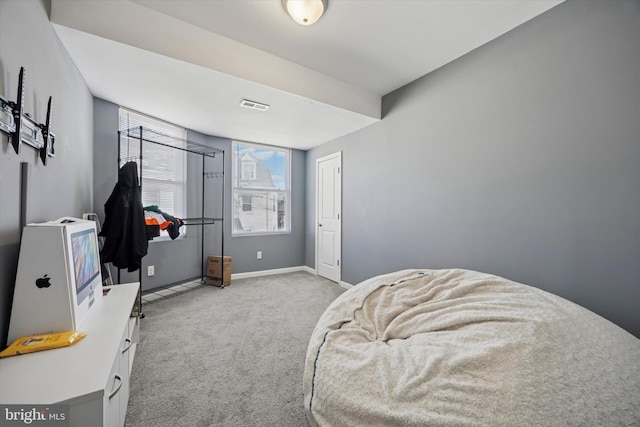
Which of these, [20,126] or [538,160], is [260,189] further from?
[538,160]

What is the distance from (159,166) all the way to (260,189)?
1.62 metres

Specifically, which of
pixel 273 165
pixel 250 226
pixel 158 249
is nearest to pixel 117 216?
pixel 158 249

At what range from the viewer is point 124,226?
2.35 meters

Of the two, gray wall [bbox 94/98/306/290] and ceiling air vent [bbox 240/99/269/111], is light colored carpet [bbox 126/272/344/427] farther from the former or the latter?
ceiling air vent [bbox 240/99/269/111]

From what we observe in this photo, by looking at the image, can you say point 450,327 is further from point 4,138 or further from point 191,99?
point 191,99

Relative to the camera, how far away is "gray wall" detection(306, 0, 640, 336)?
1.48 metres

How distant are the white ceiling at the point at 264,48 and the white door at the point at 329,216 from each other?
3.98 feet

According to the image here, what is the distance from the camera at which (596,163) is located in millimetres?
1560

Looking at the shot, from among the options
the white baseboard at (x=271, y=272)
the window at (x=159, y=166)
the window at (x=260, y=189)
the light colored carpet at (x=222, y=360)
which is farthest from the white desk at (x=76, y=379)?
the window at (x=260, y=189)

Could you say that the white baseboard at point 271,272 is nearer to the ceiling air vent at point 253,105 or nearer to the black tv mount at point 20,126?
the ceiling air vent at point 253,105

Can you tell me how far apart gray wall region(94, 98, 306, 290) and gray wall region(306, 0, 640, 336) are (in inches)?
93.0

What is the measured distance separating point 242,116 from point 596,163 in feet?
11.0

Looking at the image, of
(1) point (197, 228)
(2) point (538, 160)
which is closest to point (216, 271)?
(1) point (197, 228)

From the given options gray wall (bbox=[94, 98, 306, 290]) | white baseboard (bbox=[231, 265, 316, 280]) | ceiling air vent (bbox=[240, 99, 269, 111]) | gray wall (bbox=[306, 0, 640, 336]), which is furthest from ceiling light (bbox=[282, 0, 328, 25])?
white baseboard (bbox=[231, 265, 316, 280])
